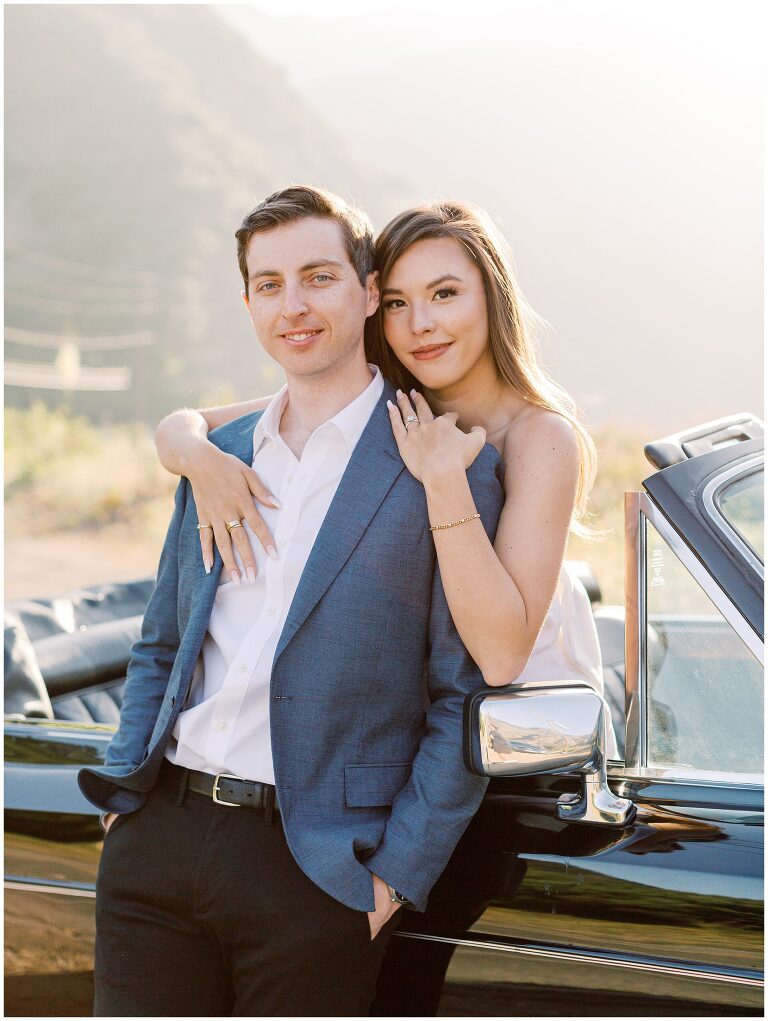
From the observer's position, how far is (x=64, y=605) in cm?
418

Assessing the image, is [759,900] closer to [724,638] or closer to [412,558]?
[724,638]

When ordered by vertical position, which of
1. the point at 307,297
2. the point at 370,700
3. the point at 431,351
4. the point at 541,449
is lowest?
the point at 370,700

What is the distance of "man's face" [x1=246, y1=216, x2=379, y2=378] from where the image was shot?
230 centimetres

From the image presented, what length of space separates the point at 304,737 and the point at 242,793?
18 centimetres

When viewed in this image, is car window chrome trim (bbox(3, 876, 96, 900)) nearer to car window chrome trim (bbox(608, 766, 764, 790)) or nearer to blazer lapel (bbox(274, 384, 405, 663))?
blazer lapel (bbox(274, 384, 405, 663))

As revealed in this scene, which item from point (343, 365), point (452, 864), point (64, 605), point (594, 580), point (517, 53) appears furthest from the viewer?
Result: point (517, 53)

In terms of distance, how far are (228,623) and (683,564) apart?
0.99 metres

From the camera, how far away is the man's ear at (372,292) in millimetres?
2449

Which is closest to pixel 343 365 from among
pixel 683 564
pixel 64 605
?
pixel 683 564

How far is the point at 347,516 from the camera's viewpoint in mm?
2123

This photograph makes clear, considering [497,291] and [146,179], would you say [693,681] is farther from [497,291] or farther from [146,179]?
[146,179]

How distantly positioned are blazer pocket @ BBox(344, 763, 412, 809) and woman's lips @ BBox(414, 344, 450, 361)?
37.6 inches

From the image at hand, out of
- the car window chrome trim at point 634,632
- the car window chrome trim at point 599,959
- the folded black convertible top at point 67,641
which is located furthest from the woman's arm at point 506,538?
the folded black convertible top at point 67,641

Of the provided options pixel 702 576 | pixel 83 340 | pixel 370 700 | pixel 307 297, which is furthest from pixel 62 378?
pixel 702 576
